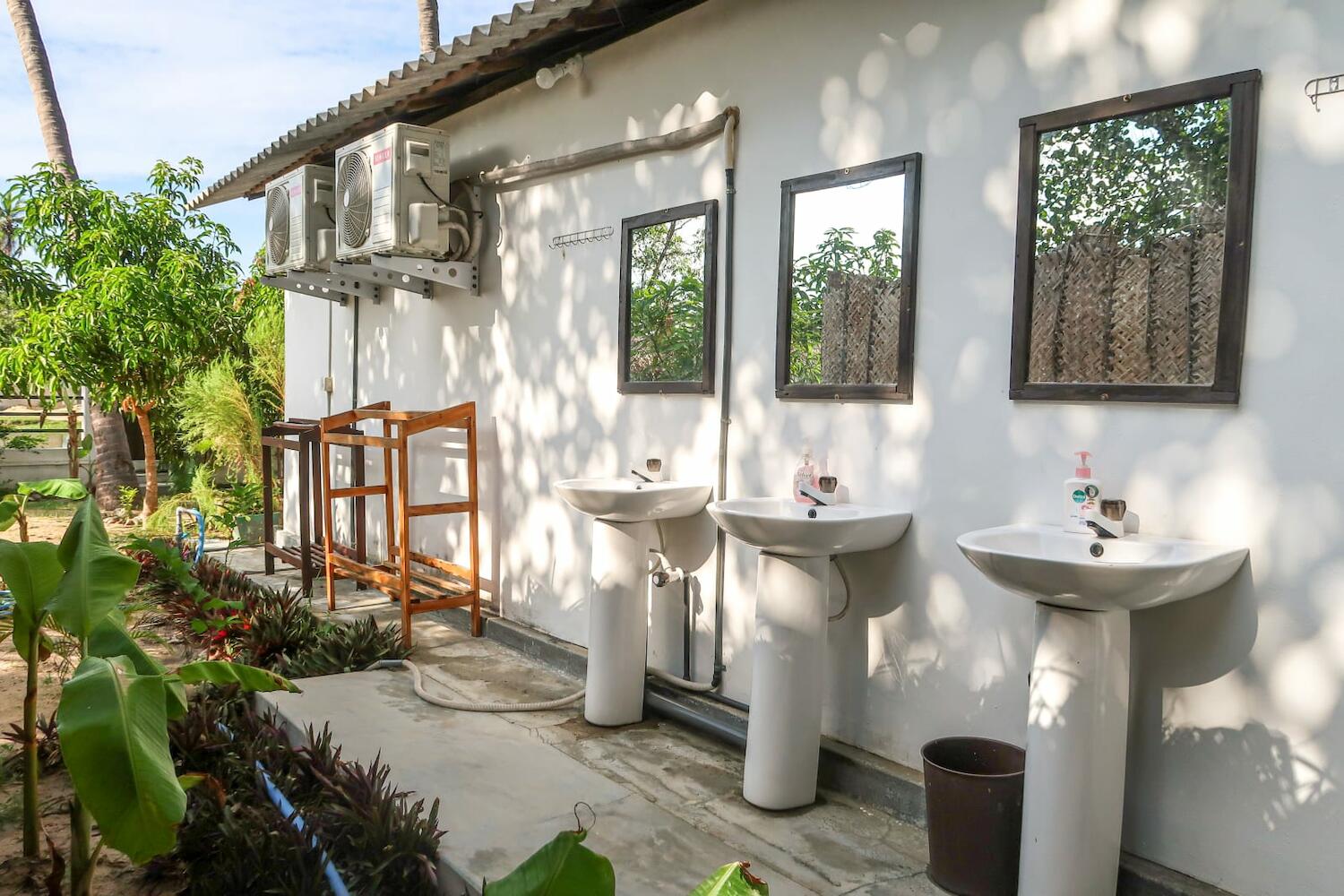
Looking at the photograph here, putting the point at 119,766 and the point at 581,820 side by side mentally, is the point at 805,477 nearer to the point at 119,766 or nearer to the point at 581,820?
the point at 581,820

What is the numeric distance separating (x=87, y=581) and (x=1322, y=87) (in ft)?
10.5

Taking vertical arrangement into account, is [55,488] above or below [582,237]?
below

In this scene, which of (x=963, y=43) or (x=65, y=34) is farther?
(x=65, y=34)

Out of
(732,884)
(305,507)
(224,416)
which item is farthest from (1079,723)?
(224,416)

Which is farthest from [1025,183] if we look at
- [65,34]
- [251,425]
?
[65,34]

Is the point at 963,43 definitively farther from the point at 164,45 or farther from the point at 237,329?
the point at 164,45

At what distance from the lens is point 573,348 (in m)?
4.91

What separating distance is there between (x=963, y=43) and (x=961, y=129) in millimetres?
267

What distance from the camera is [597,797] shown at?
3.18 m

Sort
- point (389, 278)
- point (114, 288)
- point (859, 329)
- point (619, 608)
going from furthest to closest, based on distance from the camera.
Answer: point (114, 288) < point (389, 278) < point (619, 608) < point (859, 329)

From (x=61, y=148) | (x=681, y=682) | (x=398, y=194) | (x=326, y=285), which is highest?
(x=61, y=148)

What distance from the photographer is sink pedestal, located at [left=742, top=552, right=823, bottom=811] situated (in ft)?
10.5

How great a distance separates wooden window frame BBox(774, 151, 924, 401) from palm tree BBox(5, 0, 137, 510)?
8.90 m

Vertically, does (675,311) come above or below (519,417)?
above
